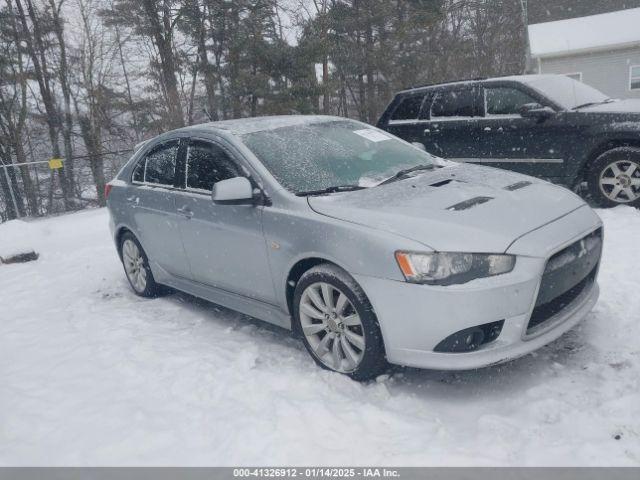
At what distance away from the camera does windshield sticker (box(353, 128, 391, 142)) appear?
439 centimetres

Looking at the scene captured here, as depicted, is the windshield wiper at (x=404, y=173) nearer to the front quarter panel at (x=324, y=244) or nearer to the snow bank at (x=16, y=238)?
the front quarter panel at (x=324, y=244)

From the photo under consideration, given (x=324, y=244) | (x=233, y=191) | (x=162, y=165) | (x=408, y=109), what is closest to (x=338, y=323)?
(x=324, y=244)

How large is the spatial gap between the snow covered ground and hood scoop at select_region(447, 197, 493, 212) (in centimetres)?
107

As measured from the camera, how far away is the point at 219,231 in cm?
395

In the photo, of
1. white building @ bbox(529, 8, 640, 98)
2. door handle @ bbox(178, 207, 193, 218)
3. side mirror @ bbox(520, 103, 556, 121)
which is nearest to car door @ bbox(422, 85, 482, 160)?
side mirror @ bbox(520, 103, 556, 121)

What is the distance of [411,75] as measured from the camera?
22.4 meters

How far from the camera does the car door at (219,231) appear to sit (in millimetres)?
3680

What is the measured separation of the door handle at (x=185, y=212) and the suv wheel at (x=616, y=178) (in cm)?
486

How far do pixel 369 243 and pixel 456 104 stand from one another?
5322mm

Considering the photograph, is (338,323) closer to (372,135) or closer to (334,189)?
(334,189)

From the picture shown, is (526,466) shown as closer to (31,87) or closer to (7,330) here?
(7,330)

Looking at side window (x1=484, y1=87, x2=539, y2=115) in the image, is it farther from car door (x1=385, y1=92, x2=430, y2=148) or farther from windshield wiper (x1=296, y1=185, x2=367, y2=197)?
windshield wiper (x1=296, y1=185, x2=367, y2=197)

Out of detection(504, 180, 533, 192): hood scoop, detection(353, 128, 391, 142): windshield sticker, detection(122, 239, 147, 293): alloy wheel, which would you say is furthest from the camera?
detection(122, 239, 147, 293): alloy wheel

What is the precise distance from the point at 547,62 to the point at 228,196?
73.7 feet
